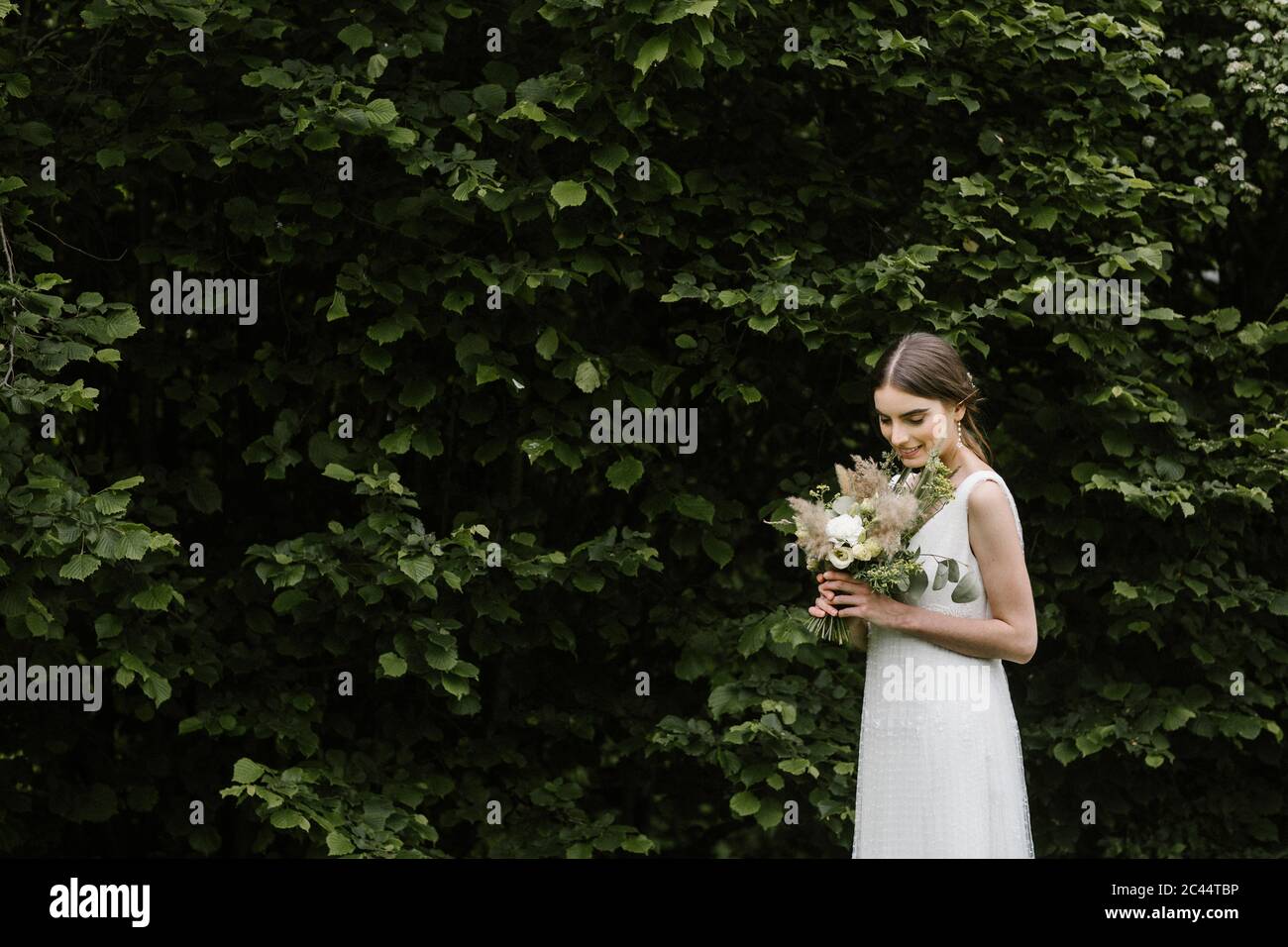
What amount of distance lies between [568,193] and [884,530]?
2703 millimetres

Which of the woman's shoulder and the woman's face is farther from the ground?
the woman's face

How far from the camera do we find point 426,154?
550 cm

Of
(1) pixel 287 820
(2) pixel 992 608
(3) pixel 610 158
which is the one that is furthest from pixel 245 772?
(2) pixel 992 608

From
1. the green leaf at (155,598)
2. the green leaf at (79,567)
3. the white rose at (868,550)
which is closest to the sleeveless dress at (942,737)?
the white rose at (868,550)

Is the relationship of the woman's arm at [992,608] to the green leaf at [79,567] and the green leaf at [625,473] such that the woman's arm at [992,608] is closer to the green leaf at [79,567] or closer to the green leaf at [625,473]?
the green leaf at [625,473]

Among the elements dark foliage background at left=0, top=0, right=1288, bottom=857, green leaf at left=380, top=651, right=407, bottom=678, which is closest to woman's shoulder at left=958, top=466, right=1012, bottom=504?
dark foliage background at left=0, top=0, right=1288, bottom=857

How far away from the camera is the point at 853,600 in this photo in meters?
3.19

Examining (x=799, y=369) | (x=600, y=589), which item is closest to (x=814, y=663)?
(x=600, y=589)

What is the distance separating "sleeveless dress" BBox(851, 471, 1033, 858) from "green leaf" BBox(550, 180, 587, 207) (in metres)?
2.59

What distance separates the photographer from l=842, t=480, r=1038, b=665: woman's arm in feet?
10.2

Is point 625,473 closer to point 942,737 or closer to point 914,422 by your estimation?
point 914,422

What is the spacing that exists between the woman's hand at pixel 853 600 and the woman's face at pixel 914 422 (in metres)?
0.31

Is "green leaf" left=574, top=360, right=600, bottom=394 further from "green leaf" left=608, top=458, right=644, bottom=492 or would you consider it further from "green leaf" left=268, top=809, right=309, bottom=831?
"green leaf" left=268, top=809, right=309, bottom=831

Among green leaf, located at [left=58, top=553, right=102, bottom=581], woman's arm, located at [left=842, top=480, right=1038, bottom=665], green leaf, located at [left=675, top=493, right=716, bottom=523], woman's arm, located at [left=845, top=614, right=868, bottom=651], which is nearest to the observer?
woman's arm, located at [left=842, top=480, right=1038, bottom=665]
